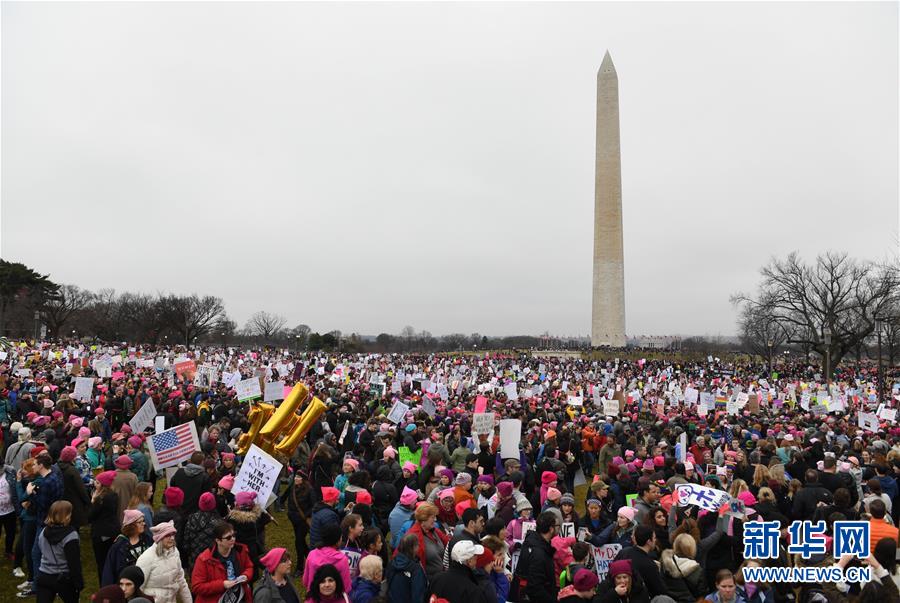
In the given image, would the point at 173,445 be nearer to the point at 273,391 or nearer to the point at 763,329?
the point at 273,391

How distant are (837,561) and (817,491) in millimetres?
2461

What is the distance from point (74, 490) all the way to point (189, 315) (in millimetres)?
81749

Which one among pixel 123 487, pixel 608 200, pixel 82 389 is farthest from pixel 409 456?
pixel 608 200

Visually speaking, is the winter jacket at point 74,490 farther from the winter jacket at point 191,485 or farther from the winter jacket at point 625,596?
the winter jacket at point 625,596

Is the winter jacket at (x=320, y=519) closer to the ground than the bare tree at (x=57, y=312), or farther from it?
closer to the ground

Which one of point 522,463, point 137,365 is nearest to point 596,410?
point 522,463

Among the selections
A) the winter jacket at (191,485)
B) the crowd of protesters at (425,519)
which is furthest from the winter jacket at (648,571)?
the winter jacket at (191,485)

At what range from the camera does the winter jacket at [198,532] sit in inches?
243

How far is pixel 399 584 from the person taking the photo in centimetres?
525

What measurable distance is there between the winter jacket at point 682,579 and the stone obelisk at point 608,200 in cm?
4714

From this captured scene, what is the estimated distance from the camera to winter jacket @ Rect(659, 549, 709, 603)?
5434 mm

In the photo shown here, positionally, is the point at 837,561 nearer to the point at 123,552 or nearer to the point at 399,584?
the point at 399,584

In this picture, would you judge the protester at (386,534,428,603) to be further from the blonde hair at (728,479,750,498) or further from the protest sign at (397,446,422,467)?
the protest sign at (397,446,422,467)

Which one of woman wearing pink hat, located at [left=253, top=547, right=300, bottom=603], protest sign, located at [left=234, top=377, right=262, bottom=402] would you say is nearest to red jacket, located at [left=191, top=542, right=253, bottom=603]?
woman wearing pink hat, located at [left=253, top=547, right=300, bottom=603]
